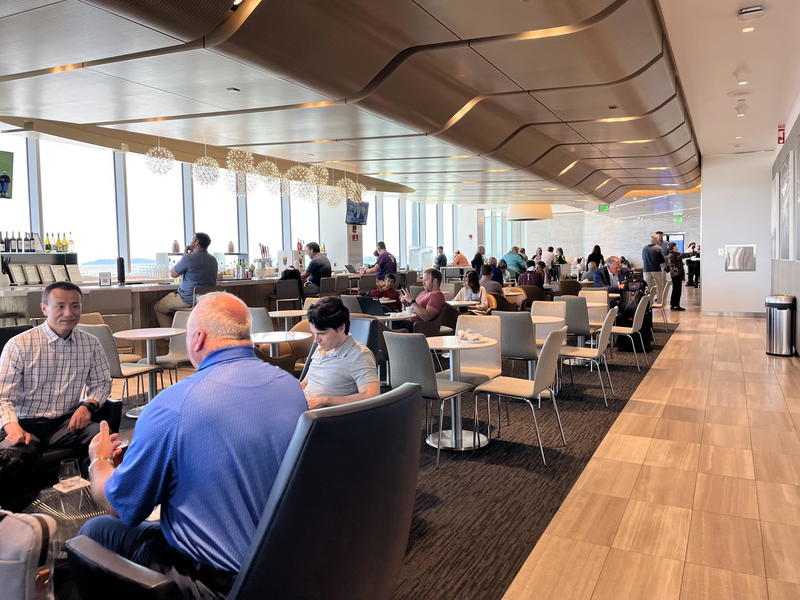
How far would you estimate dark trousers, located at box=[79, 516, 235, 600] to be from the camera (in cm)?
163

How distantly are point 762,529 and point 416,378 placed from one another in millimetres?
2134

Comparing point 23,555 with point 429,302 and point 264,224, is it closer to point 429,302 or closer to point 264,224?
point 429,302

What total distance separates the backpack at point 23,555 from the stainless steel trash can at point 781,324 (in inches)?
355

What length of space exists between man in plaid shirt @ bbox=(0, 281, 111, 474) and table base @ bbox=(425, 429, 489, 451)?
2362 millimetres

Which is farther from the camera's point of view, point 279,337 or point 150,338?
point 150,338

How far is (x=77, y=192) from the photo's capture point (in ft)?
34.6

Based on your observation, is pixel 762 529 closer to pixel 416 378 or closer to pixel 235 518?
pixel 416 378

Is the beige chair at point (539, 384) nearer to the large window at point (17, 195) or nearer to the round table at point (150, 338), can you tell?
the round table at point (150, 338)

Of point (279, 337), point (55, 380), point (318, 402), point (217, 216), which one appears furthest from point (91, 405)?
point (217, 216)

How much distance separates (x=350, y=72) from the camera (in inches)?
225

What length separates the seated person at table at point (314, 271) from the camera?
10609 millimetres

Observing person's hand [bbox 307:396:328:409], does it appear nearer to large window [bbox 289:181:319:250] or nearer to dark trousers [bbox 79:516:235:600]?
dark trousers [bbox 79:516:235:600]

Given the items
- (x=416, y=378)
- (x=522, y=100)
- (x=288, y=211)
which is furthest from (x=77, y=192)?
(x=416, y=378)

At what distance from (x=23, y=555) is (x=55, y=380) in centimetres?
234
